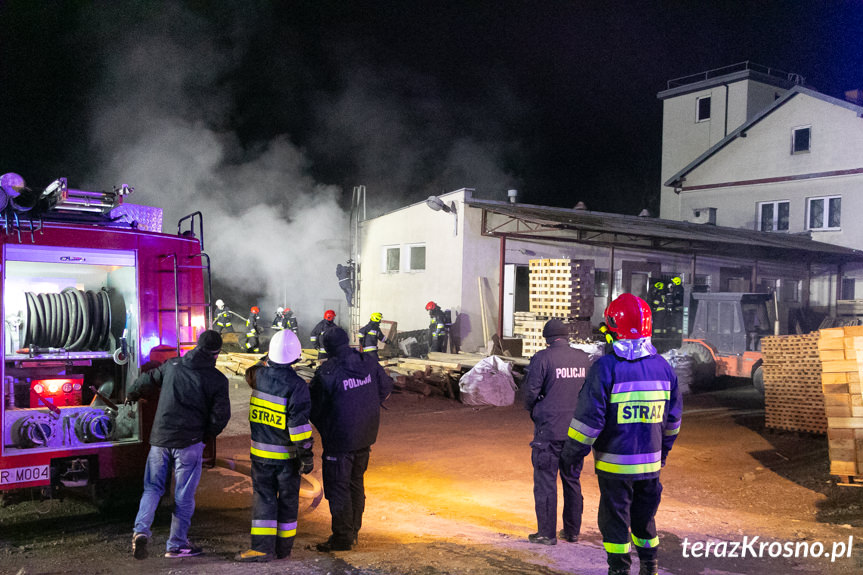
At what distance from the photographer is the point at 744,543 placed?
203 inches

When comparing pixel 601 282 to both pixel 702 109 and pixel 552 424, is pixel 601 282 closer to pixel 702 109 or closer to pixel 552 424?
pixel 552 424

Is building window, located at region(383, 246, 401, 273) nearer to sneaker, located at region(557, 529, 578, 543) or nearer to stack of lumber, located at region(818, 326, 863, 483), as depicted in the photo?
stack of lumber, located at region(818, 326, 863, 483)

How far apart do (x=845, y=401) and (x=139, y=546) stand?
7021 mm

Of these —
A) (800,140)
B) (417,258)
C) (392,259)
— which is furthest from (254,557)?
(800,140)

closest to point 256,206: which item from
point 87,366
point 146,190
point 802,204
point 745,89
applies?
point 146,190

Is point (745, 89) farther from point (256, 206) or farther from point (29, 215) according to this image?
point (29, 215)

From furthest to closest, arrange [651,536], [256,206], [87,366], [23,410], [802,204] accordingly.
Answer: [802,204], [256,206], [87,366], [23,410], [651,536]

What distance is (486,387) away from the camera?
40.9 ft

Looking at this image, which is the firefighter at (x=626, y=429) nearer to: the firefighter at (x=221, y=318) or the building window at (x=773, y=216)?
the firefighter at (x=221, y=318)

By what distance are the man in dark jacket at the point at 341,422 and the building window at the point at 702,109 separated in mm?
34170

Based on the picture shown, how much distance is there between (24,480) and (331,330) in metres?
2.72

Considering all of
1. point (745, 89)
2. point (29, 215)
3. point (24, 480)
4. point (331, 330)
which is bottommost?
point (24, 480)

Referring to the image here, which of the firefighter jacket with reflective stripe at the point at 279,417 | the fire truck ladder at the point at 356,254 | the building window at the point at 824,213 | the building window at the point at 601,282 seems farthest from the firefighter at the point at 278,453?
the building window at the point at 824,213

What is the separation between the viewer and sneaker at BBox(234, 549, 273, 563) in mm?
4512
